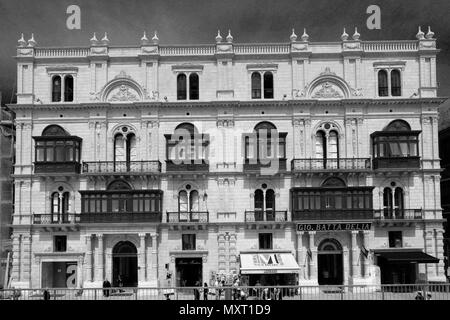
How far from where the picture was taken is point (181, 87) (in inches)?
1706

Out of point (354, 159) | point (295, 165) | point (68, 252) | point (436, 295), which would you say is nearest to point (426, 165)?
point (354, 159)

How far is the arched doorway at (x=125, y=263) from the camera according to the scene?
4175cm

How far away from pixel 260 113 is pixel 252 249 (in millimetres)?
10413

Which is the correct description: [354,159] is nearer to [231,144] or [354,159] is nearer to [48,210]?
[231,144]

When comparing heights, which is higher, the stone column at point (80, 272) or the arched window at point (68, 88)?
the arched window at point (68, 88)

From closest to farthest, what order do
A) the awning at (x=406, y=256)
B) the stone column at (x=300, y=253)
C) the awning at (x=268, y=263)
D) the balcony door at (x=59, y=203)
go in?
the awning at (x=268, y=263) → the awning at (x=406, y=256) → the stone column at (x=300, y=253) → the balcony door at (x=59, y=203)

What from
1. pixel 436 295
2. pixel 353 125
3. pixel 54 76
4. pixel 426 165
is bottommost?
pixel 436 295

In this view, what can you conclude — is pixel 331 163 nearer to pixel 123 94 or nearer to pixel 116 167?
pixel 116 167

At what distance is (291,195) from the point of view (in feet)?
137

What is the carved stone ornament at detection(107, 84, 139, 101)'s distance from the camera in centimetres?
4316

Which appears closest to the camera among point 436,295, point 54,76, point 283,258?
point 436,295

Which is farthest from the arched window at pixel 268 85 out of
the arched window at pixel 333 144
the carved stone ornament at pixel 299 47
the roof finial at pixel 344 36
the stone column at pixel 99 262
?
the stone column at pixel 99 262

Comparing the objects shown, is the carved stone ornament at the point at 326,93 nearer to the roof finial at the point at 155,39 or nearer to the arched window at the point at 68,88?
the roof finial at the point at 155,39

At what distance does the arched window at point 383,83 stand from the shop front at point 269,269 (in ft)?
47.2
